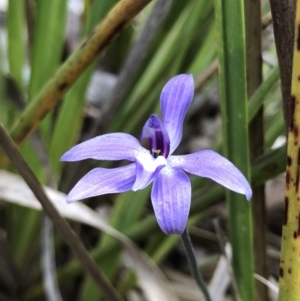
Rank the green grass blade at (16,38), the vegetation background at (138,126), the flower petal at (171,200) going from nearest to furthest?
the flower petal at (171,200), the vegetation background at (138,126), the green grass blade at (16,38)

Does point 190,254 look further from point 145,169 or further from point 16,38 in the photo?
point 16,38

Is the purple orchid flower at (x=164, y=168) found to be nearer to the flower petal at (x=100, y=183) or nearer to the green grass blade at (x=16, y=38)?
the flower petal at (x=100, y=183)

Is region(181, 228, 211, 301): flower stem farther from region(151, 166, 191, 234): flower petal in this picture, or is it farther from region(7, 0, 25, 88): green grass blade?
region(7, 0, 25, 88): green grass blade

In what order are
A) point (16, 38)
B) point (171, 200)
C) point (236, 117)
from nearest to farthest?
point (171, 200)
point (236, 117)
point (16, 38)

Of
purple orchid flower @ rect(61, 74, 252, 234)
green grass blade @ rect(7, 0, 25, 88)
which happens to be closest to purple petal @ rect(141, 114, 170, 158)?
purple orchid flower @ rect(61, 74, 252, 234)

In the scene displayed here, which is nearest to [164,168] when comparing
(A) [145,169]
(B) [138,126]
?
(A) [145,169]

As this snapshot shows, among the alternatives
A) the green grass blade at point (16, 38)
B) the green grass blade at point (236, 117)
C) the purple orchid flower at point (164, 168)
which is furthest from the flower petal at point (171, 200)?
the green grass blade at point (16, 38)

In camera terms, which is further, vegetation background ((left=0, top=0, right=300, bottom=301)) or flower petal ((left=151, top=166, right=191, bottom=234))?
vegetation background ((left=0, top=0, right=300, bottom=301))

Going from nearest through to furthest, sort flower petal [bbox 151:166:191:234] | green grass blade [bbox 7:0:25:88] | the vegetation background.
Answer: flower petal [bbox 151:166:191:234] → the vegetation background → green grass blade [bbox 7:0:25:88]
